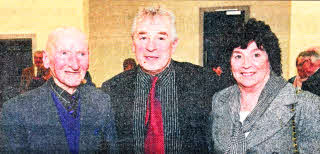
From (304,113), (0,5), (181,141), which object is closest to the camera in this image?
(304,113)

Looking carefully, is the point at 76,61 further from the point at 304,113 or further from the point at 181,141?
the point at 304,113

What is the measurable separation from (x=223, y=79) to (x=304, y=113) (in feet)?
0.72

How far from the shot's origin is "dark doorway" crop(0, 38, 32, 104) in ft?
2.70

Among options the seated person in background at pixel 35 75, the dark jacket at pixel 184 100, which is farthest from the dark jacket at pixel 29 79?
the dark jacket at pixel 184 100

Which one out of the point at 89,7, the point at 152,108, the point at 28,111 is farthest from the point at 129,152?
the point at 89,7

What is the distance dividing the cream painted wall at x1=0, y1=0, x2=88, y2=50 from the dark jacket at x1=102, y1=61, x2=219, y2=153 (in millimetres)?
216

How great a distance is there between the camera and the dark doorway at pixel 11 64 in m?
0.82

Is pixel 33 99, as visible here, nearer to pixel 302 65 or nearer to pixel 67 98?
pixel 67 98

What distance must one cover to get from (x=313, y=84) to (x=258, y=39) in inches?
9.9

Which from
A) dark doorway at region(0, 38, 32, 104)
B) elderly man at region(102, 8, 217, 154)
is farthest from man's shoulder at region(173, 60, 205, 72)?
dark doorway at region(0, 38, 32, 104)

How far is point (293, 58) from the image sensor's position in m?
0.76

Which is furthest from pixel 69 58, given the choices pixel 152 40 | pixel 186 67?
pixel 186 67

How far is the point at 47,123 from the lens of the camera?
708 mm

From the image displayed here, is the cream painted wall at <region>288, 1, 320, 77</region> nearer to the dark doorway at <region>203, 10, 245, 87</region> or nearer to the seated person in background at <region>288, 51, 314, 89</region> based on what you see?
the seated person in background at <region>288, 51, 314, 89</region>
